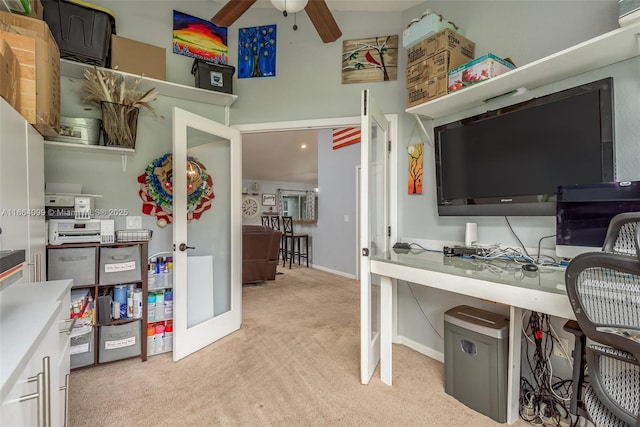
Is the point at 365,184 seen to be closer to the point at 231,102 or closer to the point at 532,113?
the point at 532,113

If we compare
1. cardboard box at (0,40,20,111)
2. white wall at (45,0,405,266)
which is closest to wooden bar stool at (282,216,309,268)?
white wall at (45,0,405,266)

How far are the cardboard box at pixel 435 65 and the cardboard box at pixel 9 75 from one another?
2.24 meters

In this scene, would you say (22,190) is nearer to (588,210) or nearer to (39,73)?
(39,73)

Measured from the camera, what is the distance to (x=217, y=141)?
285cm

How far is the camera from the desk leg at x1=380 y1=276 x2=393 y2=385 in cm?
205

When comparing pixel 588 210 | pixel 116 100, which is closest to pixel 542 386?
pixel 588 210

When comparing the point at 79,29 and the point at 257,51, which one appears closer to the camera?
the point at 79,29

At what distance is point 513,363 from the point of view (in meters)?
1.63

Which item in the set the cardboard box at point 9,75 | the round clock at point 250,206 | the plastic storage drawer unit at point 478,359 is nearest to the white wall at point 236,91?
the cardboard box at point 9,75

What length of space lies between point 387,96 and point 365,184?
111cm

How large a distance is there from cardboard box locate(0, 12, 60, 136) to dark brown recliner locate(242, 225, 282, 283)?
9.99 feet

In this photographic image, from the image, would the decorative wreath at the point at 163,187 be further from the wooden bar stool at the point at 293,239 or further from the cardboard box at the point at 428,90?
the wooden bar stool at the point at 293,239

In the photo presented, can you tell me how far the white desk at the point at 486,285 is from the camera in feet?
4.17

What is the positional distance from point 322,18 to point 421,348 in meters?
2.56
